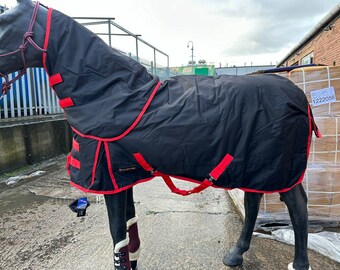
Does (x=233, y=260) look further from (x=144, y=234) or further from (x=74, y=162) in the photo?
(x=74, y=162)

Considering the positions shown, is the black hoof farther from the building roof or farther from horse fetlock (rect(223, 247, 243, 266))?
the building roof

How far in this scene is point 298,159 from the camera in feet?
6.08

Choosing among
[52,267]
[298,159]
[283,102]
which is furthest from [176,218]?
[283,102]

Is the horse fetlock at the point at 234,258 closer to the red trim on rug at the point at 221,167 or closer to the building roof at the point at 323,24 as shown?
the red trim on rug at the point at 221,167

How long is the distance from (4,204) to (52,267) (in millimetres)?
1674


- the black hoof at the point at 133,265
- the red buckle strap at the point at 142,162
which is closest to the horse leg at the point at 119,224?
the red buckle strap at the point at 142,162

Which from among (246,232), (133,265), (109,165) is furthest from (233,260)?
(109,165)

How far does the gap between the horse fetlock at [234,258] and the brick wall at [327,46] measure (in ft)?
21.2

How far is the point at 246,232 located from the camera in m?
2.33

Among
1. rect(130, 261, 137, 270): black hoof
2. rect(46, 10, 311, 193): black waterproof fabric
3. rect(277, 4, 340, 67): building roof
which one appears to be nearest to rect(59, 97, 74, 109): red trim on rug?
rect(46, 10, 311, 193): black waterproof fabric

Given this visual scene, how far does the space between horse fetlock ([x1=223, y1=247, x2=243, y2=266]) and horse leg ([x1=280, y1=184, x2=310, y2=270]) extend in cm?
40

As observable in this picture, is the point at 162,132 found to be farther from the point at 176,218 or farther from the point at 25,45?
the point at 176,218

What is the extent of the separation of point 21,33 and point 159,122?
3.03 feet

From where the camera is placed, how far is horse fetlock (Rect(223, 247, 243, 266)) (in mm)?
2252
